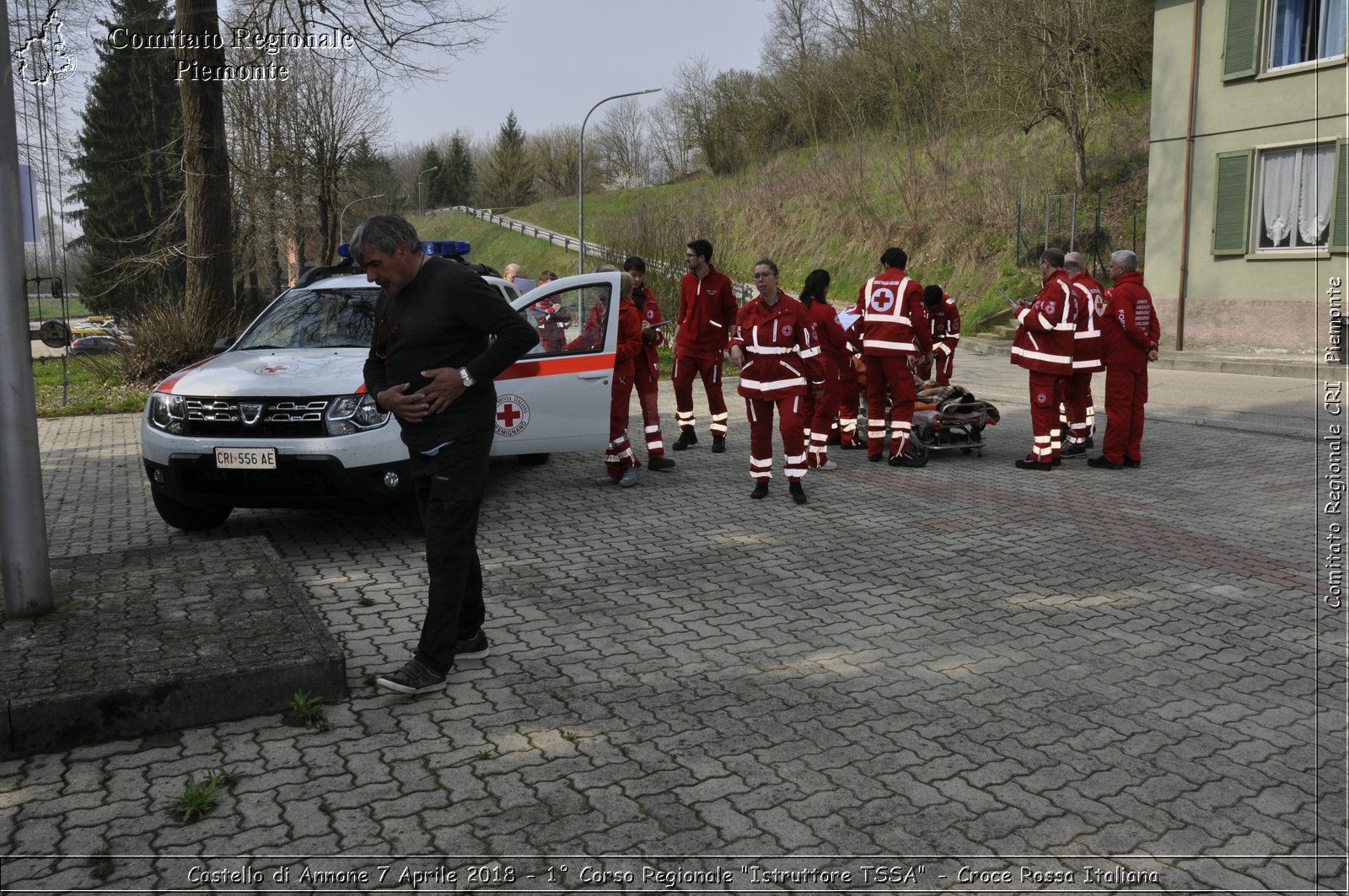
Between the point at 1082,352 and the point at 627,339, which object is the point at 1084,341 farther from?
the point at 627,339

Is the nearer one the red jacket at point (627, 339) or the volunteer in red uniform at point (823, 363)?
the red jacket at point (627, 339)

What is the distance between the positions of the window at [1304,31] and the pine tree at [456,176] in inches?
3248

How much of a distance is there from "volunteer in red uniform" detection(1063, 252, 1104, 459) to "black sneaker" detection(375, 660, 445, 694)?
25.2 feet

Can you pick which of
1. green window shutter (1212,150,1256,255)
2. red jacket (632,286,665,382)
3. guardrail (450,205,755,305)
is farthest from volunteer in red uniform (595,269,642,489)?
green window shutter (1212,150,1256,255)

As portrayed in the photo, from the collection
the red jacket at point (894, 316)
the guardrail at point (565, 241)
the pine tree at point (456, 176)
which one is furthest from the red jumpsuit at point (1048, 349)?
the pine tree at point (456, 176)

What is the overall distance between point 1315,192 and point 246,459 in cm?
2038

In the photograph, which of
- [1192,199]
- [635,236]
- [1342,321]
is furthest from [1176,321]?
[635,236]

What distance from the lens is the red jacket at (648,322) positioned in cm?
1031

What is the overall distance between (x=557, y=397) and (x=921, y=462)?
3944mm

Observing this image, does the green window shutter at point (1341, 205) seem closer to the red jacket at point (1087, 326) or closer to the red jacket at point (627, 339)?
the red jacket at point (1087, 326)

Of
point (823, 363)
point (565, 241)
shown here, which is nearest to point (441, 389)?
point (823, 363)

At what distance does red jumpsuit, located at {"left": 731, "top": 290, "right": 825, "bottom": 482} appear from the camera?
886cm

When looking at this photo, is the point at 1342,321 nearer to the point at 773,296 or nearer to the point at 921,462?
the point at 921,462

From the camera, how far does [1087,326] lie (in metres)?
10.4
